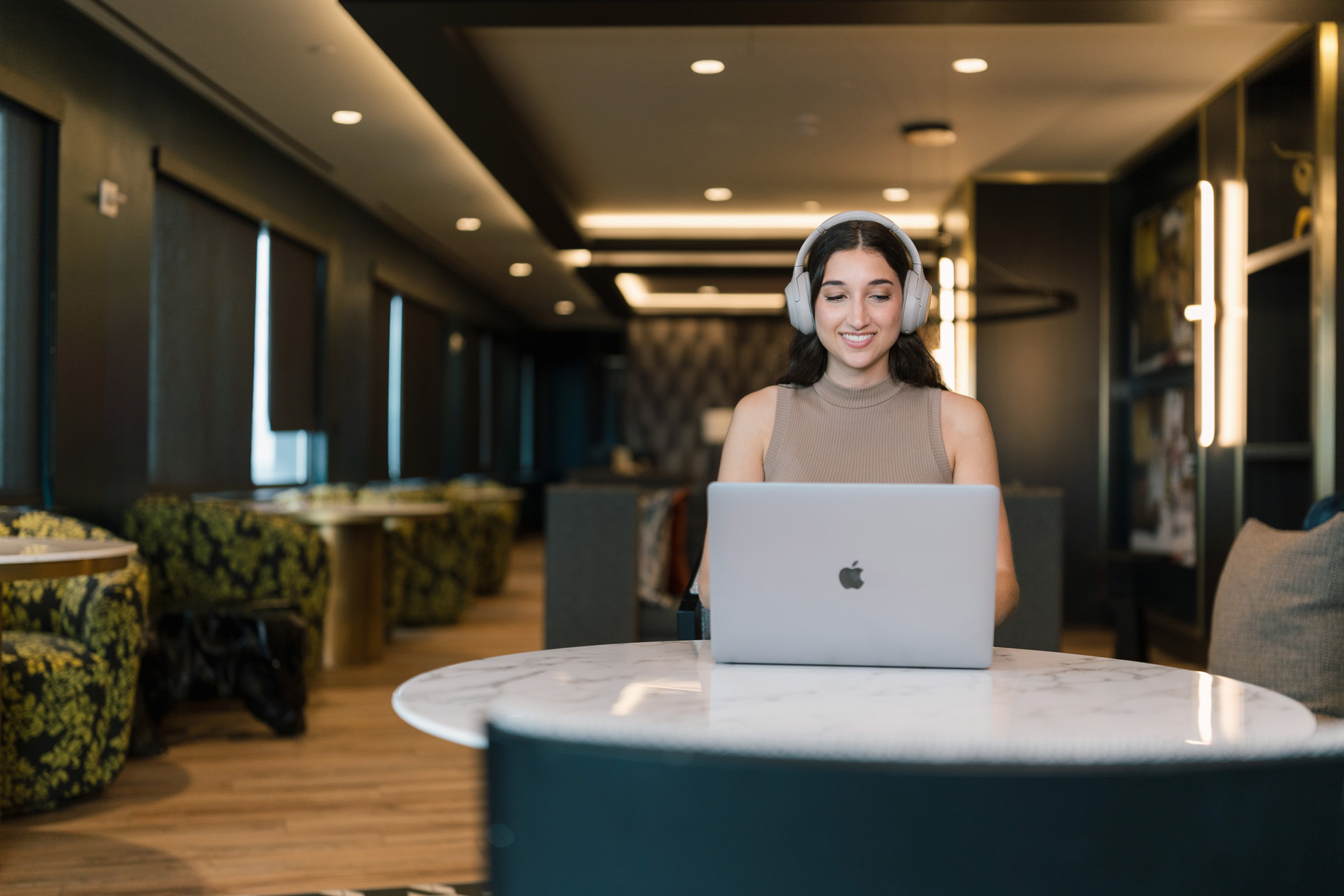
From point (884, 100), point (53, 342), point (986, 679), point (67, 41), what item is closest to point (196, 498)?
point (53, 342)

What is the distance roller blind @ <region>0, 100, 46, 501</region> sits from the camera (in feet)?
13.2

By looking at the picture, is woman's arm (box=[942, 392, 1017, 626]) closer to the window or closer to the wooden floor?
the wooden floor

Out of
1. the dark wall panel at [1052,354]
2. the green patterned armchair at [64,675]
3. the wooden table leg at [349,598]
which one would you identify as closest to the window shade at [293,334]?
the wooden table leg at [349,598]

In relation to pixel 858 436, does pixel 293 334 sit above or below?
above

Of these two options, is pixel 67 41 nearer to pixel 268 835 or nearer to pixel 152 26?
pixel 152 26

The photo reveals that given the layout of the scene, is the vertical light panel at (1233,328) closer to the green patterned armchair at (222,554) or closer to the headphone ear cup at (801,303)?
the headphone ear cup at (801,303)

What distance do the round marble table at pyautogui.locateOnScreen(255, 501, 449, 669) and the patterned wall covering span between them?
285 inches

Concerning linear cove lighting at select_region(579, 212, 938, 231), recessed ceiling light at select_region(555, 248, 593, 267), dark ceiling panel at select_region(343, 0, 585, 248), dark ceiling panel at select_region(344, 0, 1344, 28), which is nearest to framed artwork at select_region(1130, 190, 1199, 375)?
dark ceiling panel at select_region(344, 0, 1344, 28)

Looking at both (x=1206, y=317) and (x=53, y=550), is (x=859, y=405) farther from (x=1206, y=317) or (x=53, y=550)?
(x=1206, y=317)

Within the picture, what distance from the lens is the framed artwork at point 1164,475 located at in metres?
5.76

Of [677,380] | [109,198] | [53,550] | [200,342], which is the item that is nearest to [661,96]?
[109,198]

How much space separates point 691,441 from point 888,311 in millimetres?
11228

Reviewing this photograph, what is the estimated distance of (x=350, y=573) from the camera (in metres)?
5.66

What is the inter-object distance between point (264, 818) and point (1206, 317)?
4111 mm
